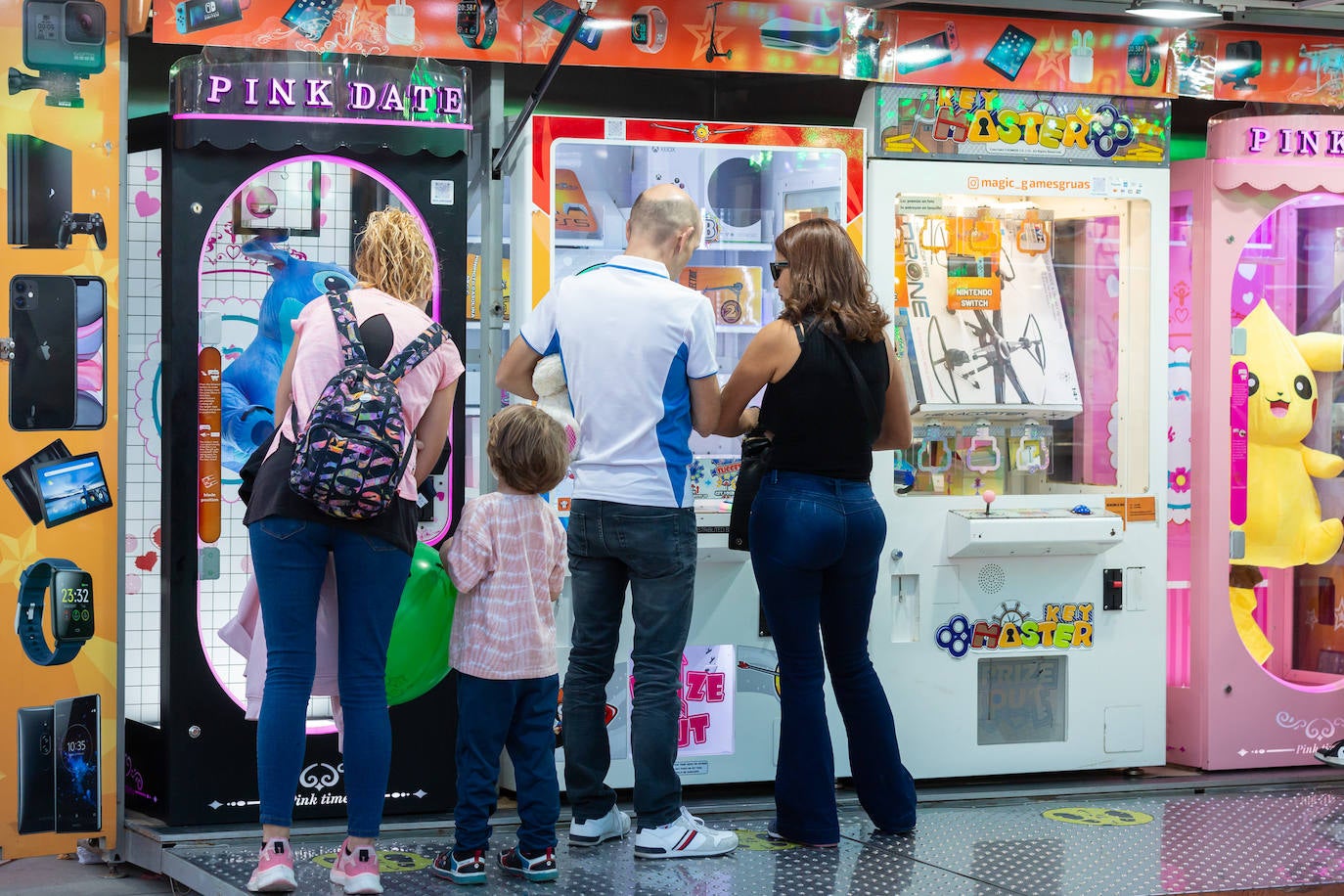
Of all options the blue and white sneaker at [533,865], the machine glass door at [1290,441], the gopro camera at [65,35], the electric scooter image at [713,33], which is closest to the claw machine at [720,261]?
the electric scooter image at [713,33]

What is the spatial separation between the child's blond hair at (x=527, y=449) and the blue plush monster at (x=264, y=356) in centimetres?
88

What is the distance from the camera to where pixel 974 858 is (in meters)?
3.72

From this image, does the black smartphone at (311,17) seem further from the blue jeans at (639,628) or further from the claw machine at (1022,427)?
the claw machine at (1022,427)

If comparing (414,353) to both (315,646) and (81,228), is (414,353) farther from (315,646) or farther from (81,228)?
(81,228)

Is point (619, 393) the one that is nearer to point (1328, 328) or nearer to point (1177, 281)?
point (1177, 281)

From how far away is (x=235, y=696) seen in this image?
12.9ft

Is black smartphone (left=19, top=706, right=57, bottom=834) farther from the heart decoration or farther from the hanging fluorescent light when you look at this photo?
the hanging fluorescent light

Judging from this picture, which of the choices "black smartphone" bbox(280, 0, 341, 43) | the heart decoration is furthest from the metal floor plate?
"black smartphone" bbox(280, 0, 341, 43)

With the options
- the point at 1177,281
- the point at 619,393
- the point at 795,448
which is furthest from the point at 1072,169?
the point at 619,393

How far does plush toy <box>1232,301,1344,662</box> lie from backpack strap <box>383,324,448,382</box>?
2.68m

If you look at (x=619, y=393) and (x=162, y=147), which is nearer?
(x=619, y=393)

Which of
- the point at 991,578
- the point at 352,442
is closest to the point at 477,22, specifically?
the point at 352,442

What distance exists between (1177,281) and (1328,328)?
1.91 feet

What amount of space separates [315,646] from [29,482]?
1.09m
